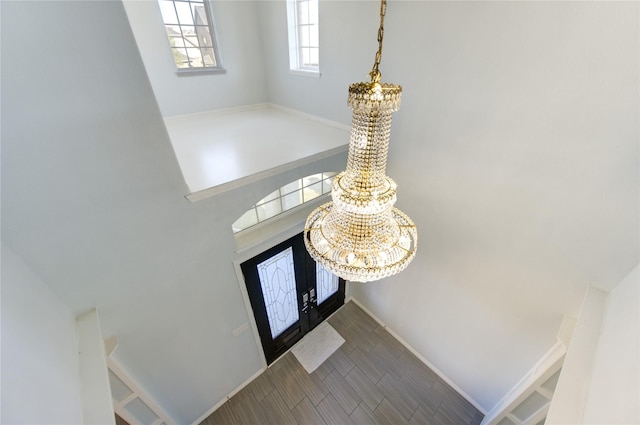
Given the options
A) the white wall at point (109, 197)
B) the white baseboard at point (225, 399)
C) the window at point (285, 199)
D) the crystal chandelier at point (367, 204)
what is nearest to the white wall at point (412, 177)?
the white wall at point (109, 197)

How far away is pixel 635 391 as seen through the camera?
92cm

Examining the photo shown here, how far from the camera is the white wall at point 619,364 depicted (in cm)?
96

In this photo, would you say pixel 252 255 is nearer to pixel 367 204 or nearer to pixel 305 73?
pixel 367 204

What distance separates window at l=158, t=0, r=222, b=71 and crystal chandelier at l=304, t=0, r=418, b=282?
3.12 m

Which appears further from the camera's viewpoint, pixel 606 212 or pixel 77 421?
pixel 606 212

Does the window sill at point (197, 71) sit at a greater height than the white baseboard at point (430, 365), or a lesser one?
greater

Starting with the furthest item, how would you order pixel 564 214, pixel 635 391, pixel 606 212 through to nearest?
pixel 564 214 < pixel 606 212 < pixel 635 391

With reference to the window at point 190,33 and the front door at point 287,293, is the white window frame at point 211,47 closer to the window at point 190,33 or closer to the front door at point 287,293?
the window at point 190,33

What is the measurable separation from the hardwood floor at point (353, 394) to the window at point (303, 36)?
13.2ft

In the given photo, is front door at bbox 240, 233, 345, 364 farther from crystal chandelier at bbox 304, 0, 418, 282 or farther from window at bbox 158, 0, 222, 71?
window at bbox 158, 0, 222, 71

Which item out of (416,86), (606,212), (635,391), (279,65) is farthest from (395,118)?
(635,391)

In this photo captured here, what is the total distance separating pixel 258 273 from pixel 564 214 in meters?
2.75

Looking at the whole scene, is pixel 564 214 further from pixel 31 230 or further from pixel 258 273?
pixel 31 230

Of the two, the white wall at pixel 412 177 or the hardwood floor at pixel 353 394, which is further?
the hardwood floor at pixel 353 394
